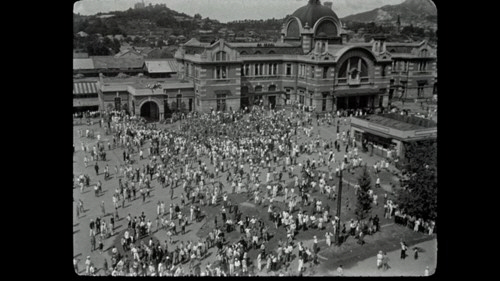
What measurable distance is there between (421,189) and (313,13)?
44120 mm

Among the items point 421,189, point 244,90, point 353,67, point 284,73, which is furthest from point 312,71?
point 421,189

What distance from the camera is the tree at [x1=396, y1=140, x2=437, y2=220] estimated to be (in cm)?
2778

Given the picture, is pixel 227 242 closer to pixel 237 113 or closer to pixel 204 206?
pixel 204 206


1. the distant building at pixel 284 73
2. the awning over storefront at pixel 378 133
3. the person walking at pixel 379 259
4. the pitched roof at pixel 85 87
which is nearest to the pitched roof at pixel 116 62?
the distant building at pixel 284 73

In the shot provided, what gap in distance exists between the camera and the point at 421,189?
28000 mm

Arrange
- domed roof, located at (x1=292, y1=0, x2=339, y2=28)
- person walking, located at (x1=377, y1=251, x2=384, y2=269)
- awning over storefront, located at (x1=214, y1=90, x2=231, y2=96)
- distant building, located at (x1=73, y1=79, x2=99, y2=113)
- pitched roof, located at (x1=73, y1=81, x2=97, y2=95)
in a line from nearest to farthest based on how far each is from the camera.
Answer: person walking, located at (x1=377, y1=251, x2=384, y2=269)
distant building, located at (x1=73, y1=79, x2=99, y2=113)
pitched roof, located at (x1=73, y1=81, x2=97, y2=95)
awning over storefront, located at (x1=214, y1=90, x2=231, y2=96)
domed roof, located at (x1=292, y1=0, x2=339, y2=28)

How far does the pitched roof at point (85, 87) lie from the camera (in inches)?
2282

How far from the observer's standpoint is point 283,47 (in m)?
65.0

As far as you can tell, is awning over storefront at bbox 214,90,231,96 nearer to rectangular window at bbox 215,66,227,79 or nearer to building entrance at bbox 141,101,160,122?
rectangular window at bbox 215,66,227,79

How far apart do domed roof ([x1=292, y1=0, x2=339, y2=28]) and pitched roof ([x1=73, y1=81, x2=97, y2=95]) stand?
28.8 metres

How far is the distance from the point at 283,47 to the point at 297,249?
139 feet

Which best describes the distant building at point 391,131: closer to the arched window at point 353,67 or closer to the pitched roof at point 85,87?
the arched window at point 353,67

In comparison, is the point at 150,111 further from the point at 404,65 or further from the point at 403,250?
the point at 403,250

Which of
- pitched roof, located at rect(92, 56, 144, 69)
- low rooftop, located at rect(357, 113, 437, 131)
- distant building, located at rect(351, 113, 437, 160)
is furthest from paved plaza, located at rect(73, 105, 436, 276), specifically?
pitched roof, located at rect(92, 56, 144, 69)
